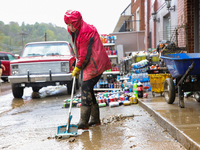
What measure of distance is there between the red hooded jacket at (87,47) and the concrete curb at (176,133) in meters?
→ 1.29

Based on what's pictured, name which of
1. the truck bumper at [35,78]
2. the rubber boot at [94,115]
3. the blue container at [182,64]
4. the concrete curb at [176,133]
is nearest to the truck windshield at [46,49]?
the truck bumper at [35,78]

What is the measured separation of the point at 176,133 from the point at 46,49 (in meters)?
7.52

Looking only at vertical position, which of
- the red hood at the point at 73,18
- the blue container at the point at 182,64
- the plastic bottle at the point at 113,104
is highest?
the red hood at the point at 73,18

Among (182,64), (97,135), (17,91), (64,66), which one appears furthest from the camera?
(17,91)

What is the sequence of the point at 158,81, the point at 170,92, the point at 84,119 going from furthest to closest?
the point at 158,81 → the point at 170,92 → the point at 84,119

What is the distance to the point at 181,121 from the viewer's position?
3811 mm

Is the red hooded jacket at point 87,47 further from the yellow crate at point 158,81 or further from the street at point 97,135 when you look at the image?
the yellow crate at point 158,81

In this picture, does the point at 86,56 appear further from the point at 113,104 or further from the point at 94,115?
the point at 113,104

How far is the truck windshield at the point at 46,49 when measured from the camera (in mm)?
9820

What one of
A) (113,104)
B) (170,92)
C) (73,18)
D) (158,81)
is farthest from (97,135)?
(158,81)

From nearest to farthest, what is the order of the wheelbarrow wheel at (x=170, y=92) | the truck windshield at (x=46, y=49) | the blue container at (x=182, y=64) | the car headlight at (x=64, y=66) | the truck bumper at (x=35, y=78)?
the blue container at (x=182, y=64) < the wheelbarrow wheel at (x=170, y=92) < the truck bumper at (x=35, y=78) < the car headlight at (x=64, y=66) < the truck windshield at (x=46, y=49)

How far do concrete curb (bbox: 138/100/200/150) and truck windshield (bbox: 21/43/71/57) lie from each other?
19.4 feet

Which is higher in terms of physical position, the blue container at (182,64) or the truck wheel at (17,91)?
the blue container at (182,64)

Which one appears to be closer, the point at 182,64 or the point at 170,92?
the point at 182,64
